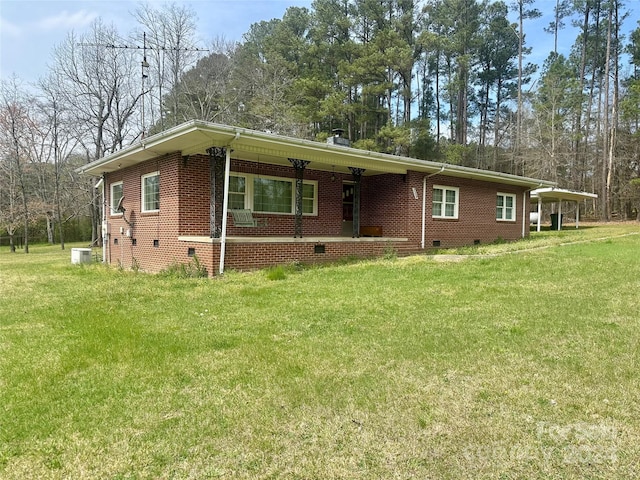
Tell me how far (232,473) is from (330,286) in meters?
5.14

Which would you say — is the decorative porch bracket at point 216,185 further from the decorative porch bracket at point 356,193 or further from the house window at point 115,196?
the house window at point 115,196

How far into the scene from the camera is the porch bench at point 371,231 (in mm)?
12752

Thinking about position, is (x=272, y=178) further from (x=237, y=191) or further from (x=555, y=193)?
(x=555, y=193)

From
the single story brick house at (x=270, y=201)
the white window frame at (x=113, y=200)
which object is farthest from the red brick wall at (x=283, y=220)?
the white window frame at (x=113, y=200)

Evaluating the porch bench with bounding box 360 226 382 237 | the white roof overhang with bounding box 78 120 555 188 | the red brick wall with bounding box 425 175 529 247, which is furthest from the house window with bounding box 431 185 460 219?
the porch bench with bounding box 360 226 382 237

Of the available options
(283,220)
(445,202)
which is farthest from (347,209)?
(445,202)

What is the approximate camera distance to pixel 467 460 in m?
2.22

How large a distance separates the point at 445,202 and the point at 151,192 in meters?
8.66

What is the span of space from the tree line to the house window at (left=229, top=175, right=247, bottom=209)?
50.3 ft

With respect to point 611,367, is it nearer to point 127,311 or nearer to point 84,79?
point 127,311

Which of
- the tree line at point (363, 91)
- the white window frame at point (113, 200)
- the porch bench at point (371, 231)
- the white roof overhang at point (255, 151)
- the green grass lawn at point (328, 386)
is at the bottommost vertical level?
the green grass lawn at point (328, 386)

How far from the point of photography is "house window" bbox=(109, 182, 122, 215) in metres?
12.7

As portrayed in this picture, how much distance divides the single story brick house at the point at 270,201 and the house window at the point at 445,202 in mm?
32

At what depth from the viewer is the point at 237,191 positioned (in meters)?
10.5
